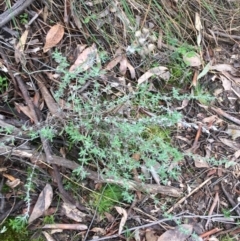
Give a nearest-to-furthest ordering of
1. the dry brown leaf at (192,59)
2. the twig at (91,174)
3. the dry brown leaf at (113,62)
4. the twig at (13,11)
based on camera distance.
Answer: the twig at (91,174) < the twig at (13,11) < the dry brown leaf at (113,62) < the dry brown leaf at (192,59)

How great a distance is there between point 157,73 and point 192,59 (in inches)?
7.3

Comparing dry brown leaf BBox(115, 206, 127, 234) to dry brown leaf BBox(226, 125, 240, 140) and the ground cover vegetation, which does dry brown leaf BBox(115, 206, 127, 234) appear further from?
dry brown leaf BBox(226, 125, 240, 140)

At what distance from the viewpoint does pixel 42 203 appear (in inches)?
67.8

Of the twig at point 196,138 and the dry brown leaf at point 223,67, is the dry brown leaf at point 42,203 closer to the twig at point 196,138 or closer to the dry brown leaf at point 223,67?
the twig at point 196,138

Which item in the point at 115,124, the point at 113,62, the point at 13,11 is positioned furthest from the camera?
the point at 113,62

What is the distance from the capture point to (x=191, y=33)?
2.07 metres

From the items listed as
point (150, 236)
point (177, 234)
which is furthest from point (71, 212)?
point (177, 234)

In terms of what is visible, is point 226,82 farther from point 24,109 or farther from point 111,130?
point 24,109

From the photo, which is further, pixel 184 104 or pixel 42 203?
pixel 184 104

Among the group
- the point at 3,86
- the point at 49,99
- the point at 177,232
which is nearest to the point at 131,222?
the point at 177,232

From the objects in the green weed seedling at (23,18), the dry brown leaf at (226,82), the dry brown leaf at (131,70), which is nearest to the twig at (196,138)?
the dry brown leaf at (226,82)

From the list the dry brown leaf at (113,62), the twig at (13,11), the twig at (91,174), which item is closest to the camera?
the twig at (91,174)

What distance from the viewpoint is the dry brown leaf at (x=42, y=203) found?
1.71 metres

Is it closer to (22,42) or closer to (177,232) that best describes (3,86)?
(22,42)
